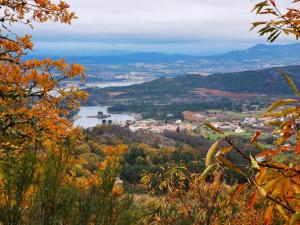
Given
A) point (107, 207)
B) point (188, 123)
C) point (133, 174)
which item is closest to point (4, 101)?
point (107, 207)

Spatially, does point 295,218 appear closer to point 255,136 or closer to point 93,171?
point 255,136

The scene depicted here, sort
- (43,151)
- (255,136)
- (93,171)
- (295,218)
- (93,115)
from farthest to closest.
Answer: (93,115) → (93,171) → (43,151) → (255,136) → (295,218)

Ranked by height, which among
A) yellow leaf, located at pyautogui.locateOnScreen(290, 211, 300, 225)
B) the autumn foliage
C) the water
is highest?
yellow leaf, located at pyautogui.locateOnScreen(290, 211, 300, 225)

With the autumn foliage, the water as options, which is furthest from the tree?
the water

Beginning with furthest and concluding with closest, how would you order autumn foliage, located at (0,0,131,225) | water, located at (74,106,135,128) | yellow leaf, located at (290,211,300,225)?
water, located at (74,106,135,128) < autumn foliage, located at (0,0,131,225) < yellow leaf, located at (290,211,300,225)

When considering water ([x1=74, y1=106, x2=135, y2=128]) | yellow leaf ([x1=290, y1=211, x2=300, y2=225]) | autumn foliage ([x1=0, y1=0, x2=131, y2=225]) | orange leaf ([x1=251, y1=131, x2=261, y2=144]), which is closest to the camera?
yellow leaf ([x1=290, y1=211, x2=300, y2=225])

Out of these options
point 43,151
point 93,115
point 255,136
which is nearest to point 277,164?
point 255,136

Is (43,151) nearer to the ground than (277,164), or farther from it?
nearer to the ground

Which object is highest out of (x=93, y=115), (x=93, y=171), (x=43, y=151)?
(x=43, y=151)

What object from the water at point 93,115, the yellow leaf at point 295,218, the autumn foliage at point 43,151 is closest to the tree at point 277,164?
the yellow leaf at point 295,218

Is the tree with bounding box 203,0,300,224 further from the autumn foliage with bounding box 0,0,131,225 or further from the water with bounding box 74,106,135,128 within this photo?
the water with bounding box 74,106,135,128

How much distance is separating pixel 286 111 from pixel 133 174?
130 feet

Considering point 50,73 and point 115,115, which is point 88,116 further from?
point 50,73

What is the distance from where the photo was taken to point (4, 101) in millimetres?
6461
